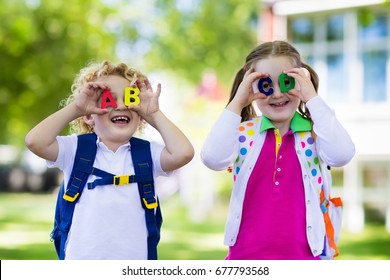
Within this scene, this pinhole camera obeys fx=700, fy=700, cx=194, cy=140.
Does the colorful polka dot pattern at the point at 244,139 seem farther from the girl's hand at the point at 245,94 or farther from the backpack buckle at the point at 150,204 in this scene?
the backpack buckle at the point at 150,204

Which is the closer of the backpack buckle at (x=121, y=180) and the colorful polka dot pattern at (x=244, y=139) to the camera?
the backpack buckle at (x=121, y=180)

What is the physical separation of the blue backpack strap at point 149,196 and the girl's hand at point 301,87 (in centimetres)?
63

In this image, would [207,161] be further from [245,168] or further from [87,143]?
[87,143]

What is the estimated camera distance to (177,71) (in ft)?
59.4

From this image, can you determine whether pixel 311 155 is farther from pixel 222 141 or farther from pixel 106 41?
pixel 106 41

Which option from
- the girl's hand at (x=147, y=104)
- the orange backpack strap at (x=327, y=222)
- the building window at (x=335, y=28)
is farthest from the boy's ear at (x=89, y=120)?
the building window at (x=335, y=28)

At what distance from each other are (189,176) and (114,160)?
40.1 feet

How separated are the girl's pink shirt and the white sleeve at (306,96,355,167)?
0.53ft

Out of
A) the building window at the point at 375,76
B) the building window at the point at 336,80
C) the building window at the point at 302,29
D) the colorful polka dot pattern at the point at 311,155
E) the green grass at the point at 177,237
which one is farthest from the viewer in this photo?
the building window at the point at 302,29

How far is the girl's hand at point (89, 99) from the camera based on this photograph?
2695 millimetres

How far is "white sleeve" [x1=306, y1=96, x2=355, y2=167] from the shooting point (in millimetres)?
2654

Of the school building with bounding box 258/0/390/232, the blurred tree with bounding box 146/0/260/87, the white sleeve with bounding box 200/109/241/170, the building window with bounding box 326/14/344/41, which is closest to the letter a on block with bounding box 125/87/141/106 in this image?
the white sleeve with bounding box 200/109/241/170

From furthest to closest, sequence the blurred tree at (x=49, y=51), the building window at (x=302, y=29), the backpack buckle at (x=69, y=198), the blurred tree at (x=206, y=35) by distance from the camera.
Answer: the blurred tree at (x=206, y=35) → the blurred tree at (x=49, y=51) → the building window at (x=302, y=29) → the backpack buckle at (x=69, y=198)
